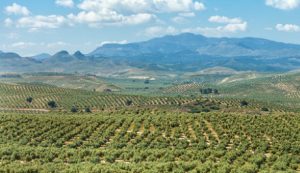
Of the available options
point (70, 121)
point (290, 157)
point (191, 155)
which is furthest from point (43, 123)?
point (290, 157)

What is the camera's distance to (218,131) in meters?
76.0

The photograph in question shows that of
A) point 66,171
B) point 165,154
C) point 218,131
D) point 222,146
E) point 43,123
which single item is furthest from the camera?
point 43,123

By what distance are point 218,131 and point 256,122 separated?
11.6 meters

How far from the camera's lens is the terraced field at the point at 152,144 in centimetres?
4634

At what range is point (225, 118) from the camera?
3590 inches

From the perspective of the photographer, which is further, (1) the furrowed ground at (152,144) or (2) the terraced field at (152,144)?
(2) the terraced field at (152,144)

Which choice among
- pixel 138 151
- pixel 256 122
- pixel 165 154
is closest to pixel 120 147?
pixel 138 151

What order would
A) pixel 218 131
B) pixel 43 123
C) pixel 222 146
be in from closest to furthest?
pixel 222 146, pixel 218 131, pixel 43 123

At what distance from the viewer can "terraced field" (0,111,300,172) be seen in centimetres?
4634

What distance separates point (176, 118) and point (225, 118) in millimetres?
9610

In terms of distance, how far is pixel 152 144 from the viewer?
63.6 metres

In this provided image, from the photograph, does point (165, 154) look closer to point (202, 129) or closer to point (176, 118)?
point (202, 129)

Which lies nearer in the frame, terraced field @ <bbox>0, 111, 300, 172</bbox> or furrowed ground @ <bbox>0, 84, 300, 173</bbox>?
furrowed ground @ <bbox>0, 84, 300, 173</bbox>

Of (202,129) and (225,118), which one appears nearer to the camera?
(202,129)
